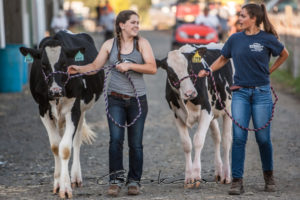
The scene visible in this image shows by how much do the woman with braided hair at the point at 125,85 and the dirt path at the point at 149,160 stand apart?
33cm

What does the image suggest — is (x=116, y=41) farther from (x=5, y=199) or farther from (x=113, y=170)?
(x=5, y=199)

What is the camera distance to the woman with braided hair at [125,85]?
6.66 m

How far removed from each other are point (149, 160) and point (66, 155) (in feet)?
7.42

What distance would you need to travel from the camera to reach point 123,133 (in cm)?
683

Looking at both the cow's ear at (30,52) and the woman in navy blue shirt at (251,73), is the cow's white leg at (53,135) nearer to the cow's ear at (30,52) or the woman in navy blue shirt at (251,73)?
the cow's ear at (30,52)

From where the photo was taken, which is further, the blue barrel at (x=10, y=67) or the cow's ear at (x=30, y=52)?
the blue barrel at (x=10, y=67)

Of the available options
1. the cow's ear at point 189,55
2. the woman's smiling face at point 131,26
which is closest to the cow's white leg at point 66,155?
the woman's smiling face at point 131,26

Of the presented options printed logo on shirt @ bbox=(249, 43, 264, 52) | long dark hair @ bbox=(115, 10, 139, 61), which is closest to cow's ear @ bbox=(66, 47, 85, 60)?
long dark hair @ bbox=(115, 10, 139, 61)

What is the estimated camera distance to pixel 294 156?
9.00m

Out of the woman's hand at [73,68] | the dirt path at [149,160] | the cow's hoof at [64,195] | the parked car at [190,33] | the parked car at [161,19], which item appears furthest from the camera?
the parked car at [161,19]

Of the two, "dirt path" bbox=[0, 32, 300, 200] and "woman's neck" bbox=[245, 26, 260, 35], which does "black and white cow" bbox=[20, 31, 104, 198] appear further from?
"woman's neck" bbox=[245, 26, 260, 35]

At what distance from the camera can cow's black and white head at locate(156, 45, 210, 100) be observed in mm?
7008

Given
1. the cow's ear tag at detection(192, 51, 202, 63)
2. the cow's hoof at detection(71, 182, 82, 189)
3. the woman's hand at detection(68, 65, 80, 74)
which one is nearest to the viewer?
the woman's hand at detection(68, 65, 80, 74)

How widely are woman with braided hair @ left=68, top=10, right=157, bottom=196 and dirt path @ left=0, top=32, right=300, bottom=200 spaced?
0.33m
